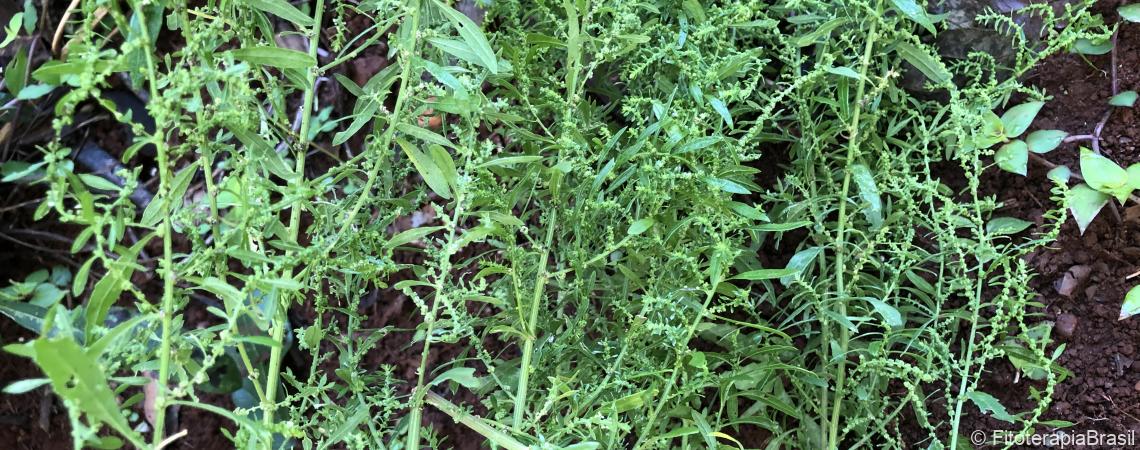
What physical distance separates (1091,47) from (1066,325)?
1.43 ft

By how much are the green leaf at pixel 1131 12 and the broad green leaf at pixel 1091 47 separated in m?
0.04

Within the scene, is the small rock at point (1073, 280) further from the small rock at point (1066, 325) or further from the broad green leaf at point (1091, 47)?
the broad green leaf at point (1091, 47)

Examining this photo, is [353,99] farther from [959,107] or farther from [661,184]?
[959,107]

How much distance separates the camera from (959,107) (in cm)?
111

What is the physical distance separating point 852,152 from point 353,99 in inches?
37.9

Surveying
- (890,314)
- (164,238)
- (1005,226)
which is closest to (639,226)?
(890,314)

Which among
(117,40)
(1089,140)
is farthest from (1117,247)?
(117,40)

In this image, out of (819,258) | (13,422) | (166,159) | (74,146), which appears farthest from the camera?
(74,146)

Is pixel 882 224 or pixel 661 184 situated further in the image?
pixel 882 224

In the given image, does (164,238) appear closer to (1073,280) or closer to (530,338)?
(530,338)

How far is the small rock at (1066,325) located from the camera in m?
1.29

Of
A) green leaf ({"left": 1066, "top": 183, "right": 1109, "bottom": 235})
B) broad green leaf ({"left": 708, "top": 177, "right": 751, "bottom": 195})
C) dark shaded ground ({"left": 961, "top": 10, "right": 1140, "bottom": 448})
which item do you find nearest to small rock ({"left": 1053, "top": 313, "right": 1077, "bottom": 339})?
dark shaded ground ({"left": 961, "top": 10, "right": 1140, "bottom": 448})

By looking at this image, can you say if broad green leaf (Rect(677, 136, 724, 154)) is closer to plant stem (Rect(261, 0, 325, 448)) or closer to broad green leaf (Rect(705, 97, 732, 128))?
broad green leaf (Rect(705, 97, 732, 128))

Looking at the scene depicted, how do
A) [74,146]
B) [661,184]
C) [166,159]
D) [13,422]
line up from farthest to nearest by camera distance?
1. [74,146]
2. [13,422]
3. [661,184]
4. [166,159]
